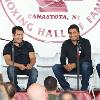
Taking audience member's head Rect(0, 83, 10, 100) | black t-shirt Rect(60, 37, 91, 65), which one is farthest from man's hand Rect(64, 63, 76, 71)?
audience member's head Rect(0, 83, 10, 100)

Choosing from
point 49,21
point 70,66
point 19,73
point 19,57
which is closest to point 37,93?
point 70,66

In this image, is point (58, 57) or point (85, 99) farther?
point (58, 57)

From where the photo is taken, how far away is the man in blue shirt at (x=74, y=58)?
6.75 m

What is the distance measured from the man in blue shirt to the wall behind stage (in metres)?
0.44

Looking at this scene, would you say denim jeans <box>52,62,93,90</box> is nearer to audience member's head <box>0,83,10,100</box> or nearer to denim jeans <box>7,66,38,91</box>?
denim jeans <box>7,66,38,91</box>

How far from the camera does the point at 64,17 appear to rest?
24.4 feet

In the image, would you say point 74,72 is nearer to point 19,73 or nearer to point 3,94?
→ point 19,73

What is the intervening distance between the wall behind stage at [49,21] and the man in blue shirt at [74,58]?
44 centimetres

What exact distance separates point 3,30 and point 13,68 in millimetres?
874

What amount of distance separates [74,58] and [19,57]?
0.77m

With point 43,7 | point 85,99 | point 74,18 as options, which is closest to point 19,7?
point 43,7

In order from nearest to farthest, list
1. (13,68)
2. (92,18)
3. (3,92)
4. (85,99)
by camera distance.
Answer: (3,92), (85,99), (13,68), (92,18)

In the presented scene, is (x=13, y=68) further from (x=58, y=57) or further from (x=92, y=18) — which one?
(x=92, y=18)

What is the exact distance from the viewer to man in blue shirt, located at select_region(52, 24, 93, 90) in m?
6.75
